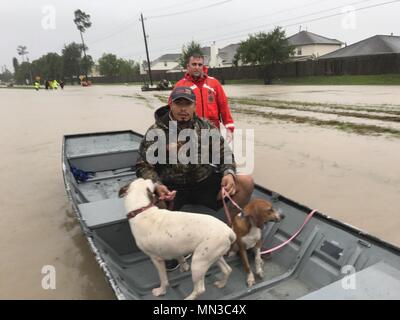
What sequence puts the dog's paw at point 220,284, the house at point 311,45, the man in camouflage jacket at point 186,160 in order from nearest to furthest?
the dog's paw at point 220,284, the man in camouflage jacket at point 186,160, the house at point 311,45

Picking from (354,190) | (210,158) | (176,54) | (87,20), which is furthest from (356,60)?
(176,54)

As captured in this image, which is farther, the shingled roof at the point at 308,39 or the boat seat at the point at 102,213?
the shingled roof at the point at 308,39

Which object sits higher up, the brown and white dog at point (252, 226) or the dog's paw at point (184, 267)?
the brown and white dog at point (252, 226)

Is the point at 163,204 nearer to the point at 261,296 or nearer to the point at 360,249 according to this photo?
the point at 261,296

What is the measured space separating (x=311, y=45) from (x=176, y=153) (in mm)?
65152

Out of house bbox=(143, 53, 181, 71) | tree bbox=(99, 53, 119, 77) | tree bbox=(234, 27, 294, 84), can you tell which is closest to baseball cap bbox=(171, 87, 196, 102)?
tree bbox=(234, 27, 294, 84)

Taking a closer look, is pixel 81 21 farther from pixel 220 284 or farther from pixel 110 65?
pixel 220 284

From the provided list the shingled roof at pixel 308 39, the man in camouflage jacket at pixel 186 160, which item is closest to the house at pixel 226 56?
the shingled roof at pixel 308 39

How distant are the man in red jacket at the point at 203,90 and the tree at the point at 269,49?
124ft

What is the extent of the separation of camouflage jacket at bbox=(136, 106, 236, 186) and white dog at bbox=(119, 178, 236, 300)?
733 millimetres

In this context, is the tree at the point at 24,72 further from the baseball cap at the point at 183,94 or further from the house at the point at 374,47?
the baseball cap at the point at 183,94

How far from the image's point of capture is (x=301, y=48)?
6450 centimetres

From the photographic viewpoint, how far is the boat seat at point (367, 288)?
2566 mm
